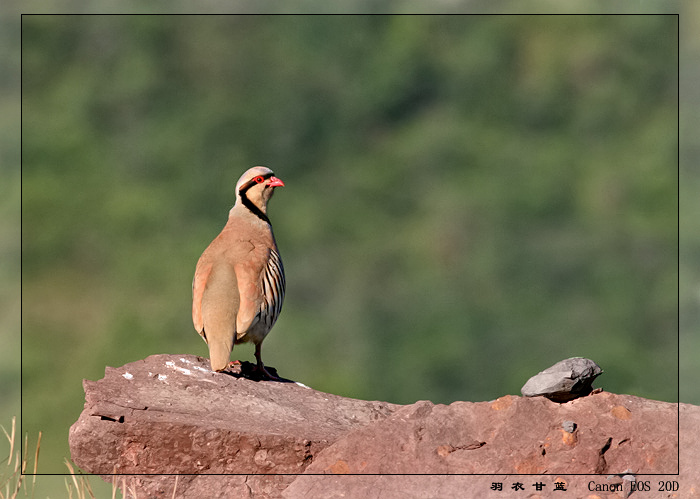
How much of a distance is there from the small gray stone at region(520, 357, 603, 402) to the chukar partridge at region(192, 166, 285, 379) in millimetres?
1270

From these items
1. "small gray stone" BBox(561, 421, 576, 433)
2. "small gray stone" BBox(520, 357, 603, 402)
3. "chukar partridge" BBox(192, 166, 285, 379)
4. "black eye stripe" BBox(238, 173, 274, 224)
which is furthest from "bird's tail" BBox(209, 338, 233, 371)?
"small gray stone" BBox(561, 421, 576, 433)

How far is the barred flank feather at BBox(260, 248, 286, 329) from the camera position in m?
4.79

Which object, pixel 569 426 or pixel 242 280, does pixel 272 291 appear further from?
pixel 569 426

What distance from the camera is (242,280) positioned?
15.6 ft

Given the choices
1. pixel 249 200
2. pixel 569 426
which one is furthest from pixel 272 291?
pixel 569 426

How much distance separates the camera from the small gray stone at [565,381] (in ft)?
13.9

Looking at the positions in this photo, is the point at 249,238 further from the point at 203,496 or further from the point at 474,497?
the point at 474,497

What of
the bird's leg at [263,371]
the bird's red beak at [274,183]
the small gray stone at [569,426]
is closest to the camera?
the small gray stone at [569,426]

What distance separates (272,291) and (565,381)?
143 centimetres

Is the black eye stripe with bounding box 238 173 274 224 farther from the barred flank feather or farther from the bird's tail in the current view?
the bird's tail

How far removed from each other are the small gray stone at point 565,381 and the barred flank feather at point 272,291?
124 cm

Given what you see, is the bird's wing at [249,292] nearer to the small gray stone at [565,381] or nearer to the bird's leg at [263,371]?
the bird's leg at [263,371]

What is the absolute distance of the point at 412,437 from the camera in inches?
156

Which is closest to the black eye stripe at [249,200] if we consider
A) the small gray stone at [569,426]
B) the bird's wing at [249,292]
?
the bird's wing at [249,292]
